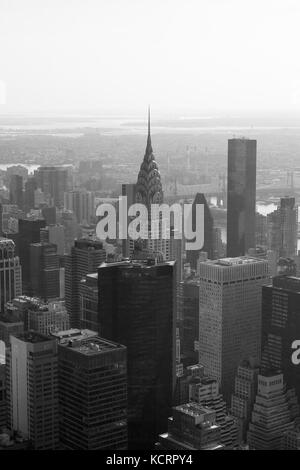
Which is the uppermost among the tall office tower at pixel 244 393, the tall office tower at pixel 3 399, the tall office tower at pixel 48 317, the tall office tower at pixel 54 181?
the tall office tower at pixel 54 181

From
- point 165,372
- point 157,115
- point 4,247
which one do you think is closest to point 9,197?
point 4,247

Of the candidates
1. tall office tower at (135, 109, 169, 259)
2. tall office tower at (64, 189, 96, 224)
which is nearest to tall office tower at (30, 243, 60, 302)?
tall office tower at (64, 189, 96, 224)

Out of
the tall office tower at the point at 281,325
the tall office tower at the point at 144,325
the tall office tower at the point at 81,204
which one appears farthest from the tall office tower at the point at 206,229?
the tall office tower at the point at 144,325

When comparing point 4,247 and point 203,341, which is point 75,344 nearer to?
point 203,341

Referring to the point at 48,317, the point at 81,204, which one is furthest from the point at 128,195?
the point at 81,204

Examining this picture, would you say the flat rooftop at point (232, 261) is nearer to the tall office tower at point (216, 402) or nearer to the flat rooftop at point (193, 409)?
the tall office tower at point (216, 402)
